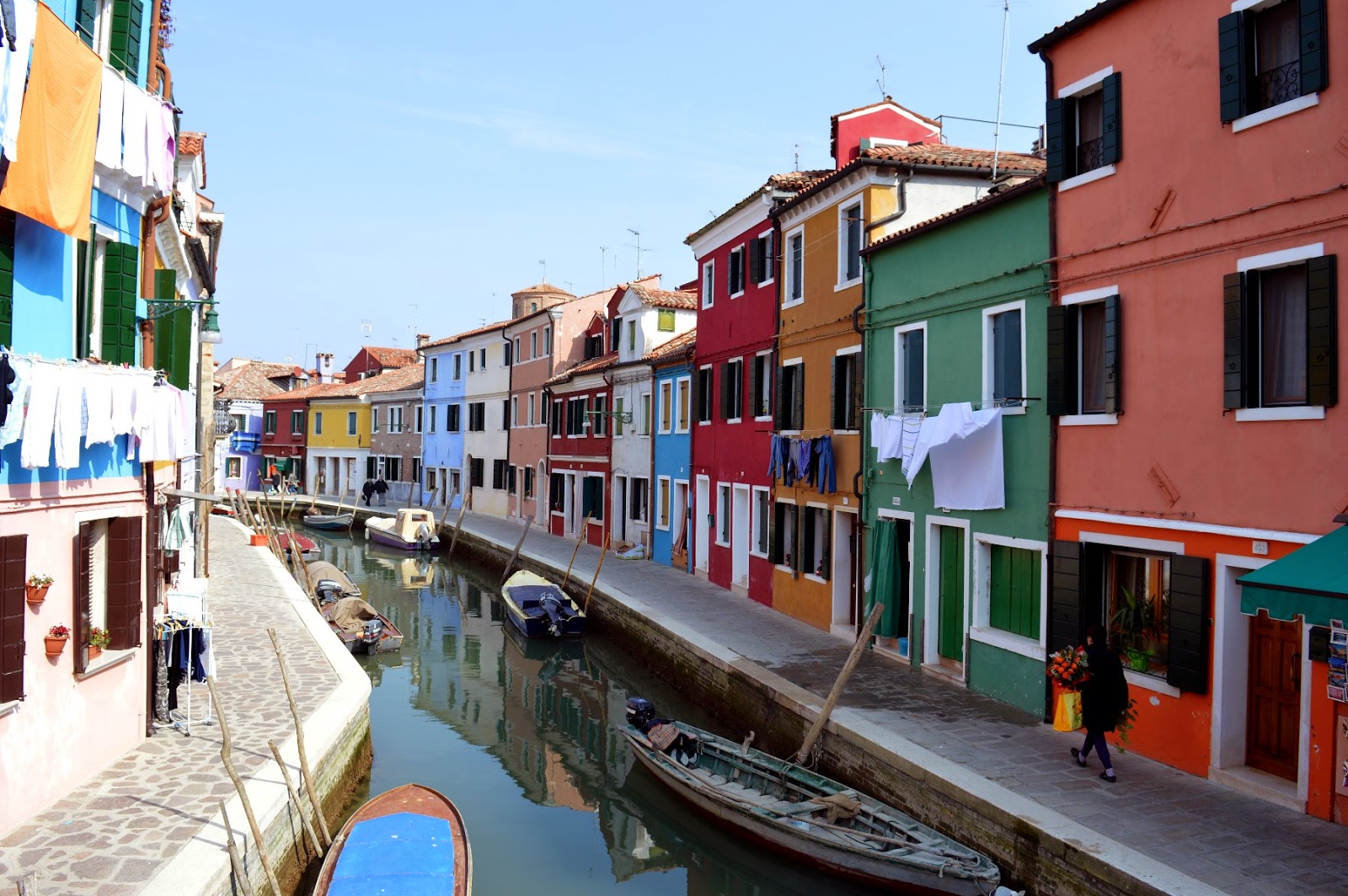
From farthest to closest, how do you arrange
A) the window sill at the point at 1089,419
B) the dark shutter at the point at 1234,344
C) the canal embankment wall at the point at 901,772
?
1. the window sill at the point at 1089,419
2. the dark shutter at the point at 1234,344
3. the canal embankment wall at the point at 901,772

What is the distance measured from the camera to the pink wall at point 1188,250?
30.9 ft

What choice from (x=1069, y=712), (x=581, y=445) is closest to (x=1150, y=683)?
(x=1069, y=712)

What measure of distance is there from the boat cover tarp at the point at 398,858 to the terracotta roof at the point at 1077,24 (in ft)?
38.7

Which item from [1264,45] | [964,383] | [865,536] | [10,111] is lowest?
[865,536]

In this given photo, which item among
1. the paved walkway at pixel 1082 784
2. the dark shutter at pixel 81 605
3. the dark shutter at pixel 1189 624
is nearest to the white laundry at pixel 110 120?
the dark shutter at pixel 81 605

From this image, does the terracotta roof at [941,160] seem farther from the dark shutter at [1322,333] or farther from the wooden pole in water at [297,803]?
the wooden pole in water at [297,803]

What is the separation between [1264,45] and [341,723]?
1267cm

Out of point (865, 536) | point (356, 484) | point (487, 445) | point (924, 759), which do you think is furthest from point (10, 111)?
point (356, 484)

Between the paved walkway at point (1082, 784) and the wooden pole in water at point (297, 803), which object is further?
the wooden pole in water at point (297, 803)

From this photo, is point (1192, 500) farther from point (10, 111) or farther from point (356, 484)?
point (356, 484)

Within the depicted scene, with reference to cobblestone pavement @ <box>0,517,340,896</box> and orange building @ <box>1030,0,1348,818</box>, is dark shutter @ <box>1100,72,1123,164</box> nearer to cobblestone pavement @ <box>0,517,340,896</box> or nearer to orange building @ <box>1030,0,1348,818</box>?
orange building @ <box>1030,0,1348,818</box>

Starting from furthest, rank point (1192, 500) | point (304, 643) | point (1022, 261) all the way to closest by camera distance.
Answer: point (304, 643) → point (1022, 261) → point (1192, 500)

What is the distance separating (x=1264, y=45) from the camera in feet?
33.3

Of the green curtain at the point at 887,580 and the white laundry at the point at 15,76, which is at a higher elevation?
the white laundry at the point at 15,76
